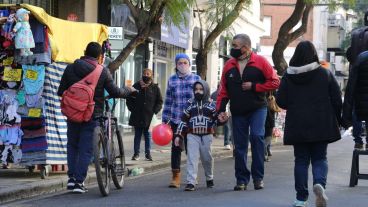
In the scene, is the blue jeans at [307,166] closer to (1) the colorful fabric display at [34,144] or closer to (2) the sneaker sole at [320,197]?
(2) the sneaker sole at [320,197]

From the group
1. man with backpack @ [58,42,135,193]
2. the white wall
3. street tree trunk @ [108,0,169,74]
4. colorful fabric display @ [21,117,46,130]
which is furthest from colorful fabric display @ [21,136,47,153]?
the white wall

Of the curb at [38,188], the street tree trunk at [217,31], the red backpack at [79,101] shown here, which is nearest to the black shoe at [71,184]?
the curb at [38,188]

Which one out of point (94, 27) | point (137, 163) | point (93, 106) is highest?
point (94, 27)

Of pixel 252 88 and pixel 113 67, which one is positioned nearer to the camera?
pixel 252 88

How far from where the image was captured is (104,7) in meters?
21.5

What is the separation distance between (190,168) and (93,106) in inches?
61.9

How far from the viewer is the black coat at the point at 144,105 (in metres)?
15.2

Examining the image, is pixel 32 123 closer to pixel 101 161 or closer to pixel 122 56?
pixel 101 161

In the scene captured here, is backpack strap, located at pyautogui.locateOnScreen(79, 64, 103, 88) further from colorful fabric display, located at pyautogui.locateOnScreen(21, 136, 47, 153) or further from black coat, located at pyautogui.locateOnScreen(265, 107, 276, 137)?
black coat, located at pyautogui.locateOnScreen(265, 107, 276, 137)

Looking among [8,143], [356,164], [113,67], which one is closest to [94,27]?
[113,67]

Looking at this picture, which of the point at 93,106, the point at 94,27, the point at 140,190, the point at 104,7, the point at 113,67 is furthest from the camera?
the point at 104,7

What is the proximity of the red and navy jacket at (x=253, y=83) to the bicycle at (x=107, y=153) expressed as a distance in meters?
1.49

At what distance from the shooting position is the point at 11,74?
1091 cm

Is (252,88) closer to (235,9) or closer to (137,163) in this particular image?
(137,163)
